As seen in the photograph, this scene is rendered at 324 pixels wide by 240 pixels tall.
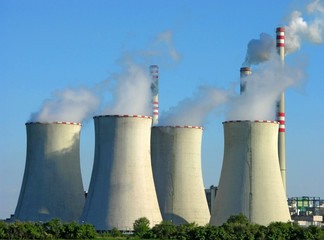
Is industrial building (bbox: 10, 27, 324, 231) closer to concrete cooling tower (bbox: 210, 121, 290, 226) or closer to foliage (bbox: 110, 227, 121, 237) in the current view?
concrete cooling tower (bbox: 210, 121, 290, 226)

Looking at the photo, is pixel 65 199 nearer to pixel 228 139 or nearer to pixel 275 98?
pixel 228 139

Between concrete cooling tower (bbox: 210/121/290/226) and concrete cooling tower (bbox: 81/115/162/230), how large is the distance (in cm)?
388

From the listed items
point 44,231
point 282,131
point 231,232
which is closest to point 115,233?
point 44,231

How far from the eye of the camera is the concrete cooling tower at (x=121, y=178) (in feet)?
127

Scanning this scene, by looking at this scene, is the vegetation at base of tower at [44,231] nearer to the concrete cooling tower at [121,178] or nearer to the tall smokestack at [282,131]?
the concrete cooling tower at [121,178]

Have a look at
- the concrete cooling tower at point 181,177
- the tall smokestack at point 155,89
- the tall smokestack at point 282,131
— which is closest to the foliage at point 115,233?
the concrete cooling tower at point 181,177

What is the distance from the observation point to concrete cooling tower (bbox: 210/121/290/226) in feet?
132

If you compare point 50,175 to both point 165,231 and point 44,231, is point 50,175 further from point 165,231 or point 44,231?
point 165,231

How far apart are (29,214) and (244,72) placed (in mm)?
21410

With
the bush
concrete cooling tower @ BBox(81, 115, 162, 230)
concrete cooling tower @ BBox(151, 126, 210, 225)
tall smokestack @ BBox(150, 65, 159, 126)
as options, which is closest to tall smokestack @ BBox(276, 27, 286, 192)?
concrete cooling tower @ BBox(151, 126, 210, 225)

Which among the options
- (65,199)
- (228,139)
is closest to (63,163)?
(65,199)

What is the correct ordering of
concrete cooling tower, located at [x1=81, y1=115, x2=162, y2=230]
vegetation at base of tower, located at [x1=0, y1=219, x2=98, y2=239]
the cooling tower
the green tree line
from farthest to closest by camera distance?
the cooling tower < concrete cooling tower, located at [x1=81, y1=115, x2=162, y2=230] < the green tree line < vegetation at base of tower, located at [x1=0, y1=219, x2=98, y2=239]

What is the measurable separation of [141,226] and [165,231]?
164 cm

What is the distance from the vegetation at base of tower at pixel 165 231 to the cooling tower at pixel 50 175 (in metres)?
4.62
